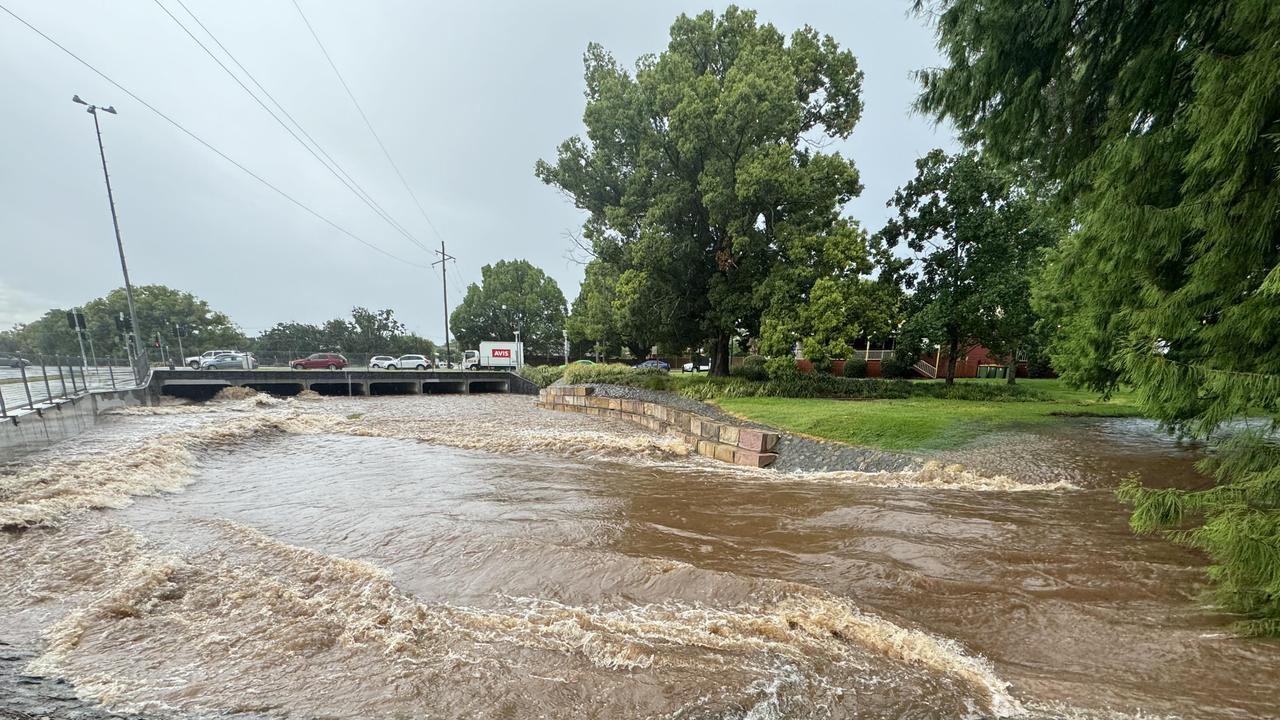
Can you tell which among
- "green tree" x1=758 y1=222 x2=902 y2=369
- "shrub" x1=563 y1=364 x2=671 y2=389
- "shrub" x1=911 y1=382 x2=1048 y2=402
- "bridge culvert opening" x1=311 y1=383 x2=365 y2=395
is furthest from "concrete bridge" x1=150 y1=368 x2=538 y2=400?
"shrub" x1=911 y1=382 x2=1048 y2=402

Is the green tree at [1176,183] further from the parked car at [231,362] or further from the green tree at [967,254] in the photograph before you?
the parked car at [231,362]

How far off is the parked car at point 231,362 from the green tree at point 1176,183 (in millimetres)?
34943

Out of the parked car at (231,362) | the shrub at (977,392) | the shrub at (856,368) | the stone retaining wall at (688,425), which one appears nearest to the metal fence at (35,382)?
the stone retaining wall at (688,425)

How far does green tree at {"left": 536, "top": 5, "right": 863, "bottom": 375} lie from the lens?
590 inches

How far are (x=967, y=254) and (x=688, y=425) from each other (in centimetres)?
1299

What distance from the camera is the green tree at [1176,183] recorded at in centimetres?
268

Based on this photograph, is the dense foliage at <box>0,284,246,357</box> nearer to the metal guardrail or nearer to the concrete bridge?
the concrete bridge

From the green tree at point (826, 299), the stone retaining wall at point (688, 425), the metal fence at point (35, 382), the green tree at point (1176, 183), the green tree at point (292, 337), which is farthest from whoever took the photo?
the green tree at point (292, 337)

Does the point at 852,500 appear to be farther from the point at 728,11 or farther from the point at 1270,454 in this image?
the point at 728,11

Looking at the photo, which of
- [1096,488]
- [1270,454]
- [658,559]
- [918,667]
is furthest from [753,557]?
[1096,488]

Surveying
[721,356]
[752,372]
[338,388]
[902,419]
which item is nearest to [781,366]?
[752,372]

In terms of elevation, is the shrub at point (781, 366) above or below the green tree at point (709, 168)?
below

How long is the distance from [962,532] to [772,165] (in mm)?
12532

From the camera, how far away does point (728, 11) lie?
17.6 m
